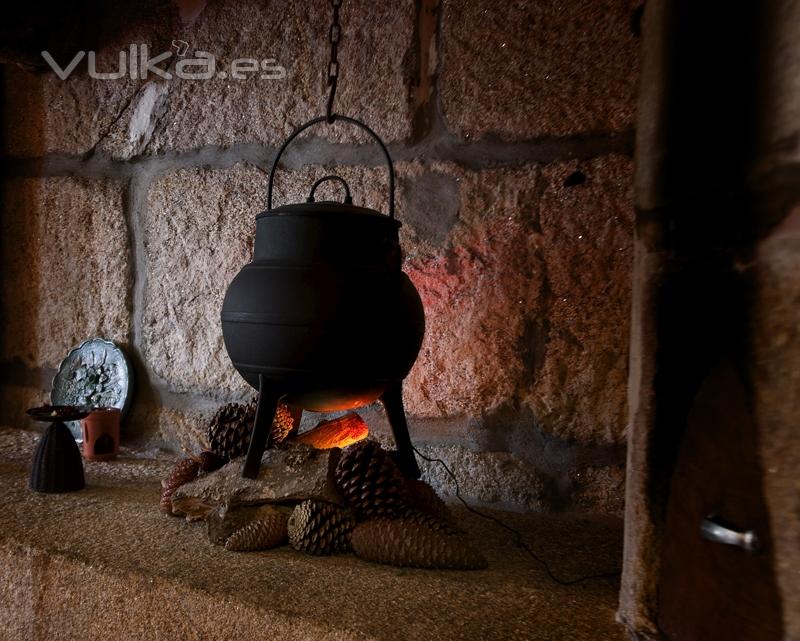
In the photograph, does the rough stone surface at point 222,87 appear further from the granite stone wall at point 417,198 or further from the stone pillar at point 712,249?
the stone pillar at point 712,249

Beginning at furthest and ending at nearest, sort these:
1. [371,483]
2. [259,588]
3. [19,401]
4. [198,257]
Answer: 1. [19,401]
2. [198,257]
3. [371,483]
4. [259,588]

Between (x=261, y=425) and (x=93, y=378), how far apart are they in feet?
2.97

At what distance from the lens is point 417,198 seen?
4.81 feet

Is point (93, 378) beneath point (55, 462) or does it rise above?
above

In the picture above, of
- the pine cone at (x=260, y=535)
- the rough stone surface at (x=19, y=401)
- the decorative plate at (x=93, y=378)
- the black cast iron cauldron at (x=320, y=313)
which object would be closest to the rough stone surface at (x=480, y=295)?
the black cast iron cauldron at (x=320, y=313)

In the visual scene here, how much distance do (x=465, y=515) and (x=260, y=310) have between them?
2.03 ft

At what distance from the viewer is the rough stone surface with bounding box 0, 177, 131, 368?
183cm

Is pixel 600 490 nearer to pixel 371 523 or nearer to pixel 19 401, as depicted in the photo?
pixel 371 523

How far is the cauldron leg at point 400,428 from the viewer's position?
1.28 meters

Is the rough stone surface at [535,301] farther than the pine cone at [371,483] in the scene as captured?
Yes

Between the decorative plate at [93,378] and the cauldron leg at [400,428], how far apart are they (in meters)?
0.90

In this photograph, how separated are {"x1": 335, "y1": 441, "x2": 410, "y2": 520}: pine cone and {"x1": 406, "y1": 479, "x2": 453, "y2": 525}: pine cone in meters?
0.02

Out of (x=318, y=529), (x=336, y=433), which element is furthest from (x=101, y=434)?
(x=318, y=529)

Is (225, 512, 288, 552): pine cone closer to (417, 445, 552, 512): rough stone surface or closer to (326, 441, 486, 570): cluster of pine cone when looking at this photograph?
(326, 441, 486, 570): cluster of pine cone
